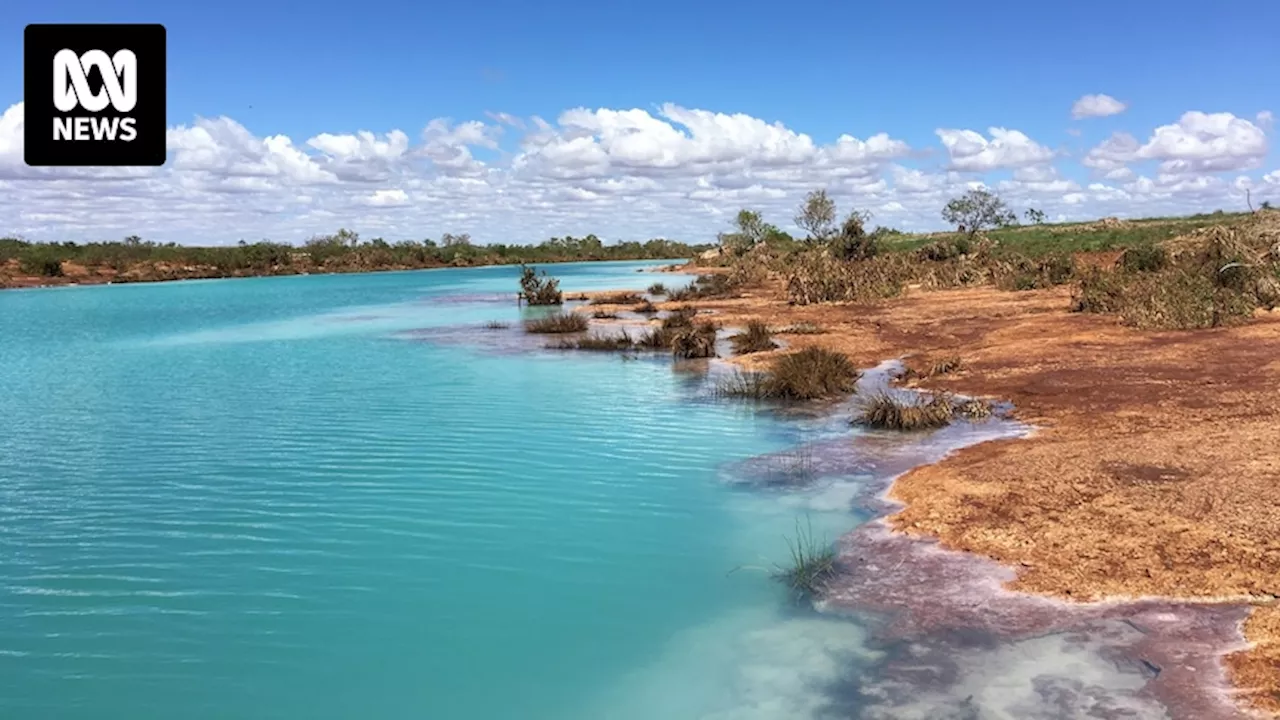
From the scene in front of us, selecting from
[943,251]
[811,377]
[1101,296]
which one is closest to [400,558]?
[811,377]

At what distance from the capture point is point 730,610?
7.86m

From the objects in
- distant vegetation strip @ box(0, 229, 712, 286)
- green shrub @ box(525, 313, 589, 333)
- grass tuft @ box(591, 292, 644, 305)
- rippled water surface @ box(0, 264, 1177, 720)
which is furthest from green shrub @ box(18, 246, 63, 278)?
rippled water surface @ box(0, 264, 1177, 720)

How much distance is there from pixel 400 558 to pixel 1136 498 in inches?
302

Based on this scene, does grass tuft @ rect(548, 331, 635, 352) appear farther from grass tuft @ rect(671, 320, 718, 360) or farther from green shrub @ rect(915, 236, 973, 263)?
green shrub @ rect(915, 236, 973, 263)

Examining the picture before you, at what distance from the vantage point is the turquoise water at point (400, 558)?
261 inches

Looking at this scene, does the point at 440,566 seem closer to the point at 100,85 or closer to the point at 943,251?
the point at 100,85

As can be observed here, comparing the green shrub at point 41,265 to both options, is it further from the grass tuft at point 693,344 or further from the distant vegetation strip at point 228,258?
the grass tuft at point 693,344

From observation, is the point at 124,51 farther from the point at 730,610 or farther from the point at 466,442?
the point at 730,610

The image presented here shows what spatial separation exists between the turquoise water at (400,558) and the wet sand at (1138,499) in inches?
64.0

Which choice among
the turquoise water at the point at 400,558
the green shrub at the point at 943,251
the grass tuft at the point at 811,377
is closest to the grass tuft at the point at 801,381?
the grass tuft at the point at 811,377

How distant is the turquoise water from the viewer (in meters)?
6.63

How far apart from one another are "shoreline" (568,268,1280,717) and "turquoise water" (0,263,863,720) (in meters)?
1.71

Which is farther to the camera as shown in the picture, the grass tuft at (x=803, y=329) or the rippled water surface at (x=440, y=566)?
the grass tuft at (x=803, y=329)

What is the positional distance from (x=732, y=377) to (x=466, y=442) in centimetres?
766
